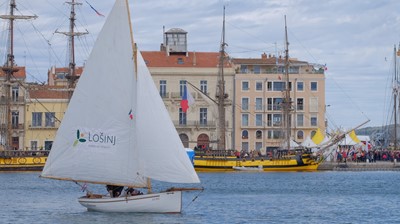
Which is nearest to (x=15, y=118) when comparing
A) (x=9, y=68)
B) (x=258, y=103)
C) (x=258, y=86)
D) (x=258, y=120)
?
(x=9, y=68)

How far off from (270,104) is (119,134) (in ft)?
253

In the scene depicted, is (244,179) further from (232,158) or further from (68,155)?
(68,155)


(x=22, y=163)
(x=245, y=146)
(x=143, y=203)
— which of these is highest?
(x=245, y=146)

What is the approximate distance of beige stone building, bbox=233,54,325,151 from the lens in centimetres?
12250

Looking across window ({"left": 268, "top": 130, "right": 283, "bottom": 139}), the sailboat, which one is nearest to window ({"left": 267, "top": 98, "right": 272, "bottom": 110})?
window ({"left": 268, "top": 130, "right": 283, "bottom": 139})

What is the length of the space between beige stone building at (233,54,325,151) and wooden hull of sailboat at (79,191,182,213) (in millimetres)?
75745

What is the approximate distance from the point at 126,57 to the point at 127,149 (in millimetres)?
3890

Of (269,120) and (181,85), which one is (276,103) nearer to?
(269,120)

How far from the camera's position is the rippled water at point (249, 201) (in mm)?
48094

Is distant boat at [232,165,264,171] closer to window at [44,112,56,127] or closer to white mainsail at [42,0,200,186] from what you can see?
window at [44,112,56,127]

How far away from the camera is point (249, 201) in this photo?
198 feet

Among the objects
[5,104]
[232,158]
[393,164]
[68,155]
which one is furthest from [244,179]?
[68,155]

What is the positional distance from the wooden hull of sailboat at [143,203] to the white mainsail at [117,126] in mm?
728

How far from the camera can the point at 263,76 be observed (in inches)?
4833
